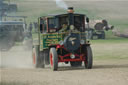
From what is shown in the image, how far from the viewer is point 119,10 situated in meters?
98.3

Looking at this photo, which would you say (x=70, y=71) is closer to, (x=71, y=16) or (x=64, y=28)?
(x=64, y=28)

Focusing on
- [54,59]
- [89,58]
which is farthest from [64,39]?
[89,58]

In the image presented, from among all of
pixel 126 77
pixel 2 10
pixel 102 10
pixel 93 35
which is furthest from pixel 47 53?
pixel 102 10

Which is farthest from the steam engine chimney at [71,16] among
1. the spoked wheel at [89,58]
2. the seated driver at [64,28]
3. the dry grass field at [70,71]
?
the dry grass field at [70,71]

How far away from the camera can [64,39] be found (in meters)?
18.8

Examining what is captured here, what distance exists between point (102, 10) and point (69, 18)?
78.9 meters

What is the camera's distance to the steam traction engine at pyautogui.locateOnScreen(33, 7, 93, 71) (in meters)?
18.7

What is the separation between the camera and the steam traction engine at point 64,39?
18.7m

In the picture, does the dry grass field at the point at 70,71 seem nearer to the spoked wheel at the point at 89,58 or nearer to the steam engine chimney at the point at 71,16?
the spoked wheel at the point at 89,58

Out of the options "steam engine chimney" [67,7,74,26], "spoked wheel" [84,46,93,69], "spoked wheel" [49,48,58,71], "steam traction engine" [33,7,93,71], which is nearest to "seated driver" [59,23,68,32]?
"steam traction engine" [33,7,93,71]

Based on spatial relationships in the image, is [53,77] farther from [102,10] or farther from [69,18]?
[102,10]

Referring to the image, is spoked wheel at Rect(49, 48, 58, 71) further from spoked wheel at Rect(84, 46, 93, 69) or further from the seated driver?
spoked wheel at Rect(84, 46, 93, 69)

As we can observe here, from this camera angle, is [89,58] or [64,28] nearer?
[89,58]

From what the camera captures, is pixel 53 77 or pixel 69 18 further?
pixel 69 18
